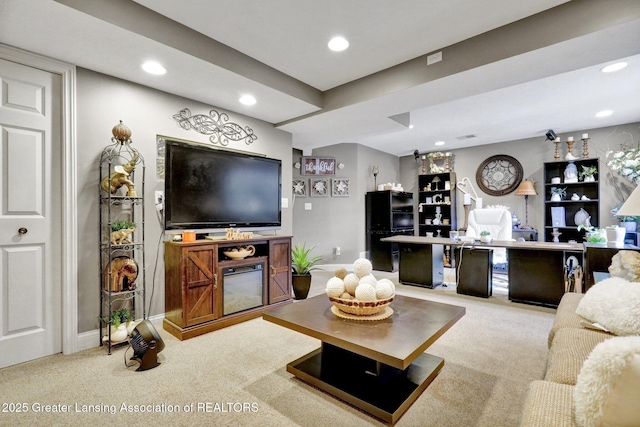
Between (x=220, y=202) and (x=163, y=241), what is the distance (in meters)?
0.65

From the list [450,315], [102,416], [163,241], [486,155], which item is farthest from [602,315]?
[486,155]

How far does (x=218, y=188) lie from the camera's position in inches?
122

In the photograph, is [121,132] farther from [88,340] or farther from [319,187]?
[319,187]

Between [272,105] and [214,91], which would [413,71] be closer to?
[272,105]

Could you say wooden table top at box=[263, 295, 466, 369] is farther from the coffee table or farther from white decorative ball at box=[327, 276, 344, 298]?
white decorative ball at box=[327, 276, 344, 298]

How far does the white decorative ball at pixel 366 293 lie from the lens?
67.4 inches

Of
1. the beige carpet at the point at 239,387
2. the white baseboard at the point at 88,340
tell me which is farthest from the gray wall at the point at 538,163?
the white baseboard at the point at 88,340

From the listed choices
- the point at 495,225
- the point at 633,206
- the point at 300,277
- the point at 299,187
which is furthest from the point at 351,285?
the point at 299,187

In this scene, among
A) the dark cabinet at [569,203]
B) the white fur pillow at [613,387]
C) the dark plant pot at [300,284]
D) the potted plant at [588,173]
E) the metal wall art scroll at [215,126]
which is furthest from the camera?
the dark cabinet at [569,203]

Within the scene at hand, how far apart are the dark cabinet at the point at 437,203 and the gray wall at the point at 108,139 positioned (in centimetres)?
501

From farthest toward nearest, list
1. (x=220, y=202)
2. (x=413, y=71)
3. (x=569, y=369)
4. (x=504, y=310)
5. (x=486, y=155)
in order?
(x=486, y=155) → (x=504, y=310) → (x=220, y=202) → (x=413, y=71) → (x=569, y=369)

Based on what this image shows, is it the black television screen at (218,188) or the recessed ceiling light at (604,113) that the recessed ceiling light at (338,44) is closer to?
the black television screen at (218,188)

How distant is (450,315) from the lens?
182 centimetres

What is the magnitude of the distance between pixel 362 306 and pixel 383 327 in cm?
16
